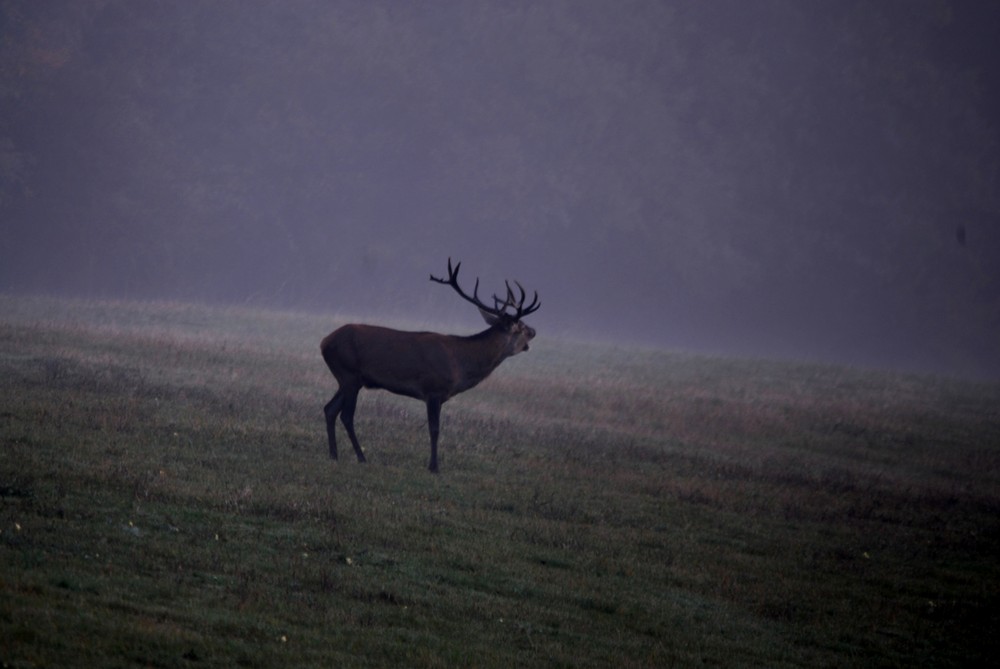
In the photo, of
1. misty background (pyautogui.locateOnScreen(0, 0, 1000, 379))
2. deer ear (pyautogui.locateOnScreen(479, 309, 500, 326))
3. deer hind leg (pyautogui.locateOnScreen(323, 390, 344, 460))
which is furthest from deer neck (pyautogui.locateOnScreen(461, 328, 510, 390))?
misty background (pyautogui.locateOnScreen(0, 0, 1000, 379))

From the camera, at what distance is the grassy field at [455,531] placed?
779 cm

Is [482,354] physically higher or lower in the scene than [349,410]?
higher

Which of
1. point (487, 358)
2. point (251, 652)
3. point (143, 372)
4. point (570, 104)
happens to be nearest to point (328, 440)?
point (487, 358)

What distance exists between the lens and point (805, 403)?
88.2 feet

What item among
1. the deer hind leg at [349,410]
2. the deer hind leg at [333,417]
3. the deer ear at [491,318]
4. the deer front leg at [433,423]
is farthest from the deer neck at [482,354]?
the deer hind leg at [333,417]

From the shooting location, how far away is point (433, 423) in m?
14.3

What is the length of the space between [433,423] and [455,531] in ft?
11.2

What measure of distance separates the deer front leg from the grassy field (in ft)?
1.07

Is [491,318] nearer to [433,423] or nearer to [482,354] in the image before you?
[482,354]

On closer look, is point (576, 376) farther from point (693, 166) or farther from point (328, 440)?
point (693, 166)

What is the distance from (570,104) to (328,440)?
6268 centimetres

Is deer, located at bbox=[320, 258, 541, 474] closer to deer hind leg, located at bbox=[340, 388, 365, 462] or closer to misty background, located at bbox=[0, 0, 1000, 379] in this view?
deer hind leg, located at bbox=[340, 388, 365, 462]

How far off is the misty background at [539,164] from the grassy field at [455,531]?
27.3 metres

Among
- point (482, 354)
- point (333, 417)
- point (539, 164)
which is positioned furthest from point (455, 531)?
point (539, 164)
